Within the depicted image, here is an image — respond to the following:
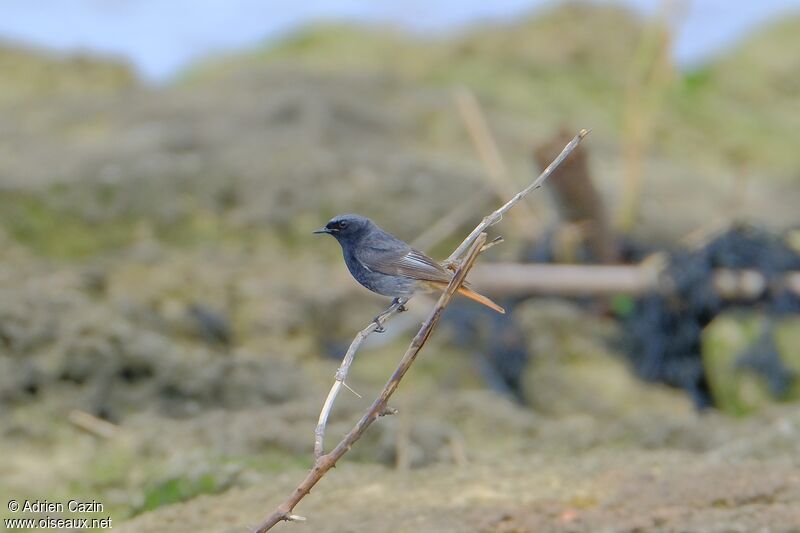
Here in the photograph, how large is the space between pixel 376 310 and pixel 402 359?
6.66 meters

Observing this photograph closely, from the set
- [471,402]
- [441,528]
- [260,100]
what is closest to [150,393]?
[471,402]

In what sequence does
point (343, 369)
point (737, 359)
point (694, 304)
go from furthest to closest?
point (694, 304) < point (737, 359) < point (343, 369)

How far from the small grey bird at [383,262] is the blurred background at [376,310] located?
55.7 inches

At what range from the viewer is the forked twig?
2926 mm

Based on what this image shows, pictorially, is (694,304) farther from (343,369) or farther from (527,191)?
(343,369)

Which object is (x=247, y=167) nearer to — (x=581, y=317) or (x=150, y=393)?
(x=581, y=317)

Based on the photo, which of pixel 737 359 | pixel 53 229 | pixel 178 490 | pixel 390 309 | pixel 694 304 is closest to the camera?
pixel 390 309

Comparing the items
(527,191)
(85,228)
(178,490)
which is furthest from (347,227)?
(85,228)

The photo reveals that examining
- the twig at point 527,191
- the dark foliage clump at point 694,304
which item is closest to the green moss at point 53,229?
the dark foliage clump at point 694,304

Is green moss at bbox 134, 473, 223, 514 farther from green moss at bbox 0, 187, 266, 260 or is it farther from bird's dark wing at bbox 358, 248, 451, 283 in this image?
green moss at bbox 0, 187, 266, 260

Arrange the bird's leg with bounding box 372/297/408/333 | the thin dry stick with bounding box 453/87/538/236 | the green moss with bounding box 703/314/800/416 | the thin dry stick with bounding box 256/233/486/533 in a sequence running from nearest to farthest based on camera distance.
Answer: the thin dry stick with bounding box 256/233/486/533
the bird's leg with bounding box 372/297/408/333
the green moss with bounding box 703/314/800/416
the thin dry stick with bounding box 453/87/538/236

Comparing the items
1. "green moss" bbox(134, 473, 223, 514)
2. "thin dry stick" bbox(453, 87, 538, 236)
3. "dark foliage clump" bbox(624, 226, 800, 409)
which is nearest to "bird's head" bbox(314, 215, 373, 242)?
"green moss" bbox(134, 473, 223, 514)

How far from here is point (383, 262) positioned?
3.13m

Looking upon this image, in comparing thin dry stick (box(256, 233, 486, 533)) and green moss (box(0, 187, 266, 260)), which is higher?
green moss (box(0, 187, 266, 260))
